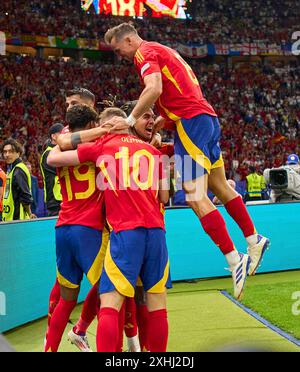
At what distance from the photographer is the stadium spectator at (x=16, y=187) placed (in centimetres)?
702

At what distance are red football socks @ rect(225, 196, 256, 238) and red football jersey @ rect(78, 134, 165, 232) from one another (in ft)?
2.91

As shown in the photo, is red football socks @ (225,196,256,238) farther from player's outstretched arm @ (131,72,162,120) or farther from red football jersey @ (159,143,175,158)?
player's outstretched arm @ (131,72,162,120)

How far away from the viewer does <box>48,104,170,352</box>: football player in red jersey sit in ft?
11.5

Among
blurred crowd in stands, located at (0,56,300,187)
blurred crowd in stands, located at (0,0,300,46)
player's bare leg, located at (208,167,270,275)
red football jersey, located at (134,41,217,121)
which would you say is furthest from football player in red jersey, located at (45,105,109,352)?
blurred crowd in stands, located at (0,0,300,46)

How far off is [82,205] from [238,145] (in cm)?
2095

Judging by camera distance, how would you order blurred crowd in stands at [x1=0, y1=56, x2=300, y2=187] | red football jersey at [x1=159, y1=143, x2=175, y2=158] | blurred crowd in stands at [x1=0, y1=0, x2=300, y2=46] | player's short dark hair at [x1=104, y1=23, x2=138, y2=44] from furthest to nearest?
blurred crowd in stands at [x1=0, y1=0, x2=300, y2=46] → blurred crowd in stands at [x1=0, y1=56, x2=300, y2=187] → red football jersey at [x1=159, y1=143, x2=175, y2=158] → player's short dark hair at [x1=104, y1=23, x2=138, y2=44]

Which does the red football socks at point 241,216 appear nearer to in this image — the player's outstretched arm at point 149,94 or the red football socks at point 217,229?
the red football socks at point 217,229

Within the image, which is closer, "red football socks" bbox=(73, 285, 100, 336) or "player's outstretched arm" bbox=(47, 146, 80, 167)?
"player's outstretched arm" bbox=(47, 146, 80, 167)

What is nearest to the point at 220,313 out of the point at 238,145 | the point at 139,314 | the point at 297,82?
the point at 139,314

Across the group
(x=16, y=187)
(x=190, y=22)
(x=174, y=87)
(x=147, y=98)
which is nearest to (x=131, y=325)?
(x=147, y=98)

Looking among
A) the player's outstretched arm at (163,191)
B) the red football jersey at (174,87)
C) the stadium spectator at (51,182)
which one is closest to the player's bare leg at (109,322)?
the player's outstretched arm at (163,191)

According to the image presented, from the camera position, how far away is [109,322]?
11.3ft

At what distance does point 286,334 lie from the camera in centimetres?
544

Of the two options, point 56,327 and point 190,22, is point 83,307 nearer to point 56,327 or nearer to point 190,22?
point 56,327
